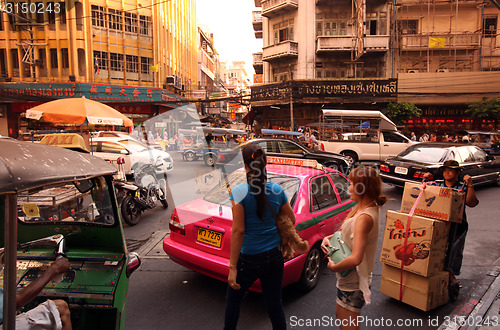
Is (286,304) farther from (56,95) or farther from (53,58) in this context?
(53,58)

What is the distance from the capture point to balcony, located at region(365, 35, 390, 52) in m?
22.9

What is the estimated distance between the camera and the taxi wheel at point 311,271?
349 cm

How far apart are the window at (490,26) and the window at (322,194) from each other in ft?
91.6

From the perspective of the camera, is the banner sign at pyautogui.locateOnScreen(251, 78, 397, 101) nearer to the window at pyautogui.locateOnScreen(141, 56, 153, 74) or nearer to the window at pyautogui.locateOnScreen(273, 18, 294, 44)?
the window at pyautogui.locateOnScreen(273, 18, 294, 44)

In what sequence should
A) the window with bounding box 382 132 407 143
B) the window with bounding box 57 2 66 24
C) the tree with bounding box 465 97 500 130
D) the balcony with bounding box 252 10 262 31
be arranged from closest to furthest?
the window with bounding box 382 132 407 143 < the tree with bounding box 465 97 500 130 < the window with bounding box 57 2 66 24 < the balcony with bounding box 252 10 262 31

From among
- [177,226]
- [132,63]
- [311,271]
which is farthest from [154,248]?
[132,63]

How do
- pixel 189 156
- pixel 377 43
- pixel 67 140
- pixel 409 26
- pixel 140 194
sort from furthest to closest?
pixel 409 26 → pixel 377 43 → pixel 189 156 → pixel 140 194 → pixel 67 140

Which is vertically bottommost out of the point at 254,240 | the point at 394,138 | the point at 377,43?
the point at 254,240

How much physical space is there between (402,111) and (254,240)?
73.9 ft

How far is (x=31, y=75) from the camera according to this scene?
24.9 meters

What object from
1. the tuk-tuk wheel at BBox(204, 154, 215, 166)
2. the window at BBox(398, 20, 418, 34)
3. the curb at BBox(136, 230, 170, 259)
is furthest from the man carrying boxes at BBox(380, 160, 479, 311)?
the window at BBox(398, 20, 418, 34)

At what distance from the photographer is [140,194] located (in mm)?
6527

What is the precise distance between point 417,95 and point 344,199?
21.8m

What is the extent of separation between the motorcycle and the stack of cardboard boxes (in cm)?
480
